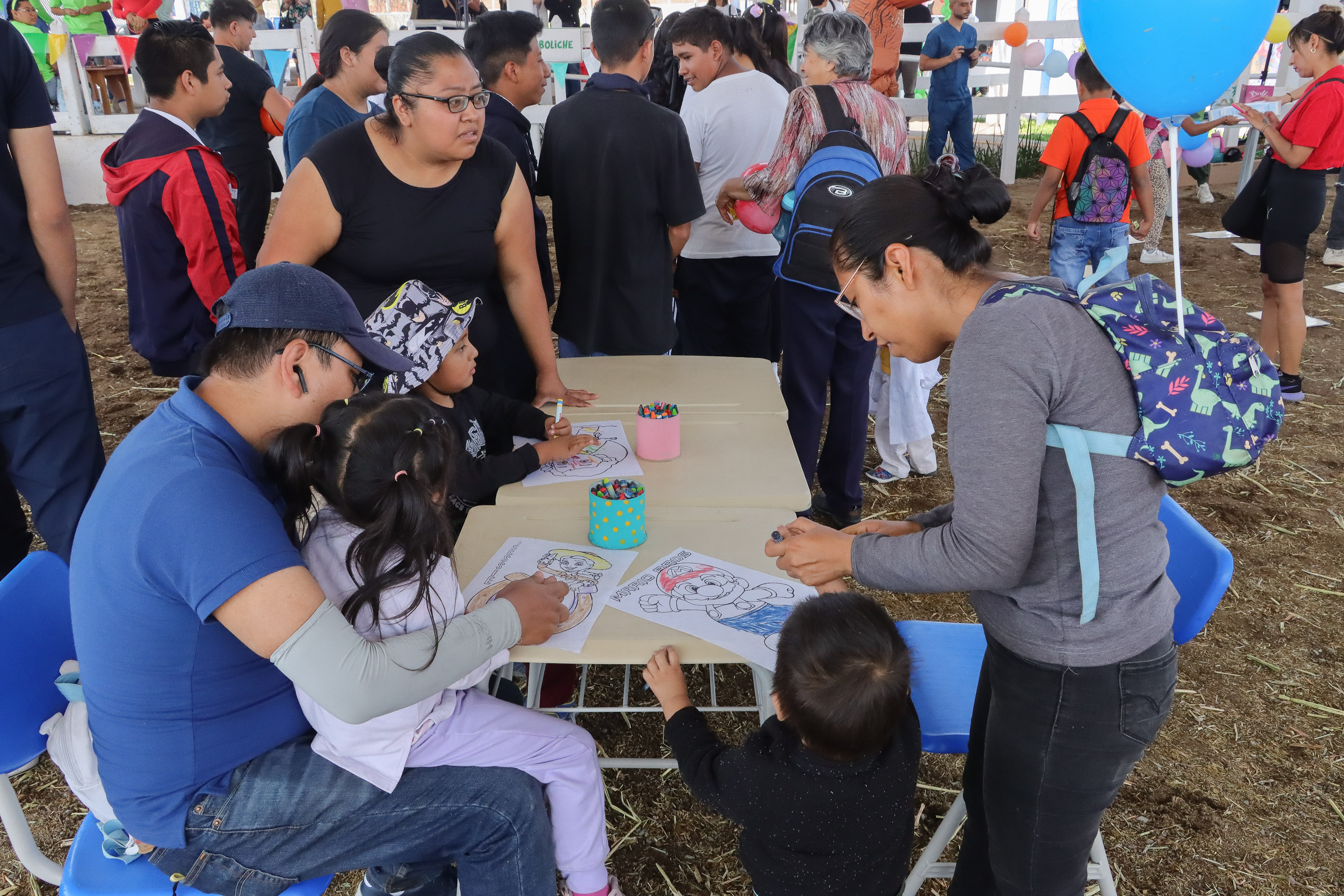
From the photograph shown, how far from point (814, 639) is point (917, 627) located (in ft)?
2.45

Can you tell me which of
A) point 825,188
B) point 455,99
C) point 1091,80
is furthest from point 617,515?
point 1091,80

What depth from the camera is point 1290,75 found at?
830 cm

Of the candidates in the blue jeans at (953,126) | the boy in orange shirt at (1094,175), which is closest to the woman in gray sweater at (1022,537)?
the boy in orange shirt at (1094,175)

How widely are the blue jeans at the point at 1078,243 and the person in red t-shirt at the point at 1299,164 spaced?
0.69 metres

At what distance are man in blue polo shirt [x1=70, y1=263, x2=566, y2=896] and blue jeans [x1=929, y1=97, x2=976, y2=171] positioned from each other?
7.25m

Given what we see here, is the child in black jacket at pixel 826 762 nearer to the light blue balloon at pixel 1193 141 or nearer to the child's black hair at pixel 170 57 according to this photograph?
the child's black hair at pixel 170 57

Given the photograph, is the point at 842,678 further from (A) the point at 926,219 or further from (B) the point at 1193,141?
(B) the point at 1193,141

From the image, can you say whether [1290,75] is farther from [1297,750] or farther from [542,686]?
[542,686]

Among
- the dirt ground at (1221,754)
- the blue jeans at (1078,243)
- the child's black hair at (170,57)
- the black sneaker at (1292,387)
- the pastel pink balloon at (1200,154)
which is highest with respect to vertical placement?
the child's black hair at (170,57)

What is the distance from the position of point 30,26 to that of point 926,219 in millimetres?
9254

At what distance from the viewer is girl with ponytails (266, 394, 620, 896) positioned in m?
1.34

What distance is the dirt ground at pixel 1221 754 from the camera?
2.05m

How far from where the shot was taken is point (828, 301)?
3.00 meters

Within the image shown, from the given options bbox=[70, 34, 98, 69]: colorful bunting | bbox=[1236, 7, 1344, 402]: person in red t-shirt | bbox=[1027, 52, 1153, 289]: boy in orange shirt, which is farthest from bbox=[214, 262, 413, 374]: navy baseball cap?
bbox=[70, 34, 98, 69]: colorful bunting
